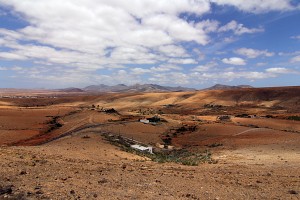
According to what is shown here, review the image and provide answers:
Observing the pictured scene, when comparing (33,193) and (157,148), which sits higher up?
(33,193)

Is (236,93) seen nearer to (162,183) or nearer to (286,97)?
(286,97)

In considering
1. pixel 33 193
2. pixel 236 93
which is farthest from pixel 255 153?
pixel 236 93

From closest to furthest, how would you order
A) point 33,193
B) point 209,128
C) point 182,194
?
point 33,193 → point 182,194 → point 209,128

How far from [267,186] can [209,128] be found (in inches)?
1063

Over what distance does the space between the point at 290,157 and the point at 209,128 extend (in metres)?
18.7

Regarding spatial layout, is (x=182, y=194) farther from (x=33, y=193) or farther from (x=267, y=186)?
(x=33, y=193)

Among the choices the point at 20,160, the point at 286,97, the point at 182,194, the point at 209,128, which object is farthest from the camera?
the point at 286,97

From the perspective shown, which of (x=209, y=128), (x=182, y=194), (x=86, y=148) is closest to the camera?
(x=182, y=194)

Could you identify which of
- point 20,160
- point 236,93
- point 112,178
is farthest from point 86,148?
point 236,93

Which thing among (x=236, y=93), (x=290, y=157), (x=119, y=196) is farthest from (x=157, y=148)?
(x=236, y=93)

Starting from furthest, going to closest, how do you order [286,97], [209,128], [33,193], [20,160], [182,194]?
[286,97] → [209,128] → [20,160] → [182,194] → [33,193]

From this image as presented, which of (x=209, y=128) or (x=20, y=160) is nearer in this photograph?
(x=20, y=160)

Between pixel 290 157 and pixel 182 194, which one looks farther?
pixel 290 157

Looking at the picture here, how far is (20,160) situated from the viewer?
1297 centimetres
